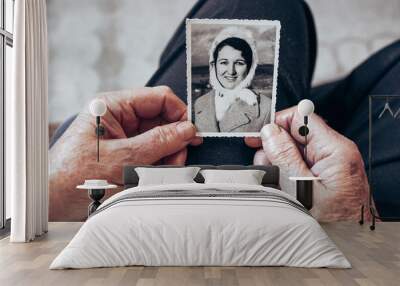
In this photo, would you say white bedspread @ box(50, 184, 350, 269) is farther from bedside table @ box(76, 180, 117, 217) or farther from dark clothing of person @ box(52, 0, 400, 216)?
dark clothing of person @ box(52, 0, 400, 216)

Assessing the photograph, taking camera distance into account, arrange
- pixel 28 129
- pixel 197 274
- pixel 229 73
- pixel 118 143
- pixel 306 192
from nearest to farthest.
→ pixel 197 274, pixel 28 129, pixel 306 192, pixel 118 143, pixel 229 73

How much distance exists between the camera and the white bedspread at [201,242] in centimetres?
459

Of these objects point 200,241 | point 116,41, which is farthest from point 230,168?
point 200,241

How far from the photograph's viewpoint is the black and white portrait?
7.62 metres

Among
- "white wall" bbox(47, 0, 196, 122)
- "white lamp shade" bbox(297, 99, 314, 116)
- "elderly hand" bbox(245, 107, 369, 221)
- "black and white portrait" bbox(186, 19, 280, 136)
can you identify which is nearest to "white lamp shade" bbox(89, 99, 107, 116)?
"white wall" bbox(47, 0, 196, 122)

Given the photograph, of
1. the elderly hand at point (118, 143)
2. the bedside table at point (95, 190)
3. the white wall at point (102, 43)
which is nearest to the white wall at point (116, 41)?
the white wall at point (102, 43)

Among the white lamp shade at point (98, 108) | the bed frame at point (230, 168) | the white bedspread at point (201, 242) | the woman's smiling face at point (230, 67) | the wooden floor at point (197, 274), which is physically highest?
the woman's smiling face at point (230, 67)

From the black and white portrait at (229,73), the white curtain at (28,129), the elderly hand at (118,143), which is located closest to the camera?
the white curtain at (28,129)

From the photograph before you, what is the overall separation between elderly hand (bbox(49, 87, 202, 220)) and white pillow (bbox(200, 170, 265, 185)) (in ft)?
2.23

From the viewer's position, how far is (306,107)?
729 cm

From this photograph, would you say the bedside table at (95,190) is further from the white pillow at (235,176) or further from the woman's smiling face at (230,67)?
the woman's smiling face at (230,67)

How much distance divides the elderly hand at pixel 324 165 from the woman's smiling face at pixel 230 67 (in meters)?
0.77

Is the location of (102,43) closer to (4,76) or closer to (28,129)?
(4,76)

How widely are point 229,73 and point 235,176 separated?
153cm
